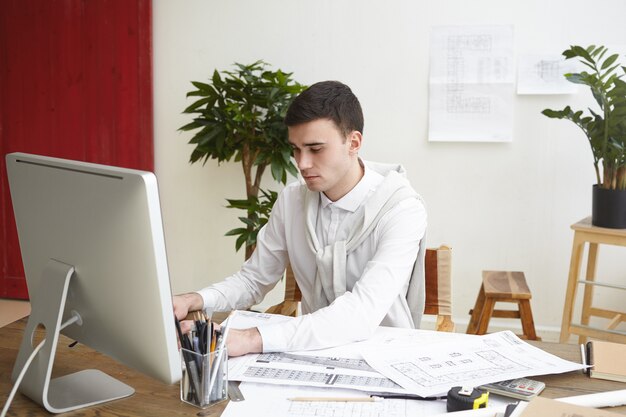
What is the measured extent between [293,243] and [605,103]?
1.71 meters

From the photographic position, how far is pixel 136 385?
1.39m

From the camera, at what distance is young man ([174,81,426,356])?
1.84m

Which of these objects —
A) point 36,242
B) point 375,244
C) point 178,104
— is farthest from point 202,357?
point 178,104

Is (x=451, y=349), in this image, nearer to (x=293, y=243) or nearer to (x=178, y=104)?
(x=293, y=243)

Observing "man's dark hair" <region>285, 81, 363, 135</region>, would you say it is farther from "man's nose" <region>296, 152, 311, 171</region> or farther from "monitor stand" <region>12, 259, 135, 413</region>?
"monitor stand" <region>12, 259, 135, 413</region>

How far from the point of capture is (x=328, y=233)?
2053 mm

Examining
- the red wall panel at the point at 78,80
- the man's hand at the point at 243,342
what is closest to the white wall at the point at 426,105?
the red wall panel at the point at 78,80

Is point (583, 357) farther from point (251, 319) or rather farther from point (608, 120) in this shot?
point (608, 120)

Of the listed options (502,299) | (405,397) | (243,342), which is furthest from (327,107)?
(502,299)

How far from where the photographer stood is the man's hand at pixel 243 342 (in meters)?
1.49

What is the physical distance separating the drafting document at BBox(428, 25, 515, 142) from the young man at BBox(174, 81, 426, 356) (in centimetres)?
173

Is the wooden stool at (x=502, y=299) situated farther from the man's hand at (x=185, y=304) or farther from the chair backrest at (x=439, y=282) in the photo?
the man's hand at (x=185, y=304)

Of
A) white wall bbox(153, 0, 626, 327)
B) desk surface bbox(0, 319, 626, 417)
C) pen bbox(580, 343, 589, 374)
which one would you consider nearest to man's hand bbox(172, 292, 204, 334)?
desk surface bbox(0, 319, 626, 417)

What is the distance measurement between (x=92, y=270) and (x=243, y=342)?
0.40 metres
